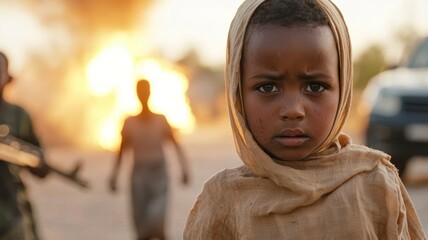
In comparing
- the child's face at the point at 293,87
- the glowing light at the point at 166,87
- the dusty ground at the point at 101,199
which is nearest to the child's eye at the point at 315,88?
the child's face at the point at 293,87

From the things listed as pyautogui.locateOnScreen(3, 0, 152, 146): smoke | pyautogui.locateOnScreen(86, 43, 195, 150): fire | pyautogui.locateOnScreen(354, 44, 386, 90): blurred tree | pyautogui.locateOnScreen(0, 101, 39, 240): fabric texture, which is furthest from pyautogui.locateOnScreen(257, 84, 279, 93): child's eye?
pyautogui.locateOnScreen(354, 44, 386, 90): blurred tree

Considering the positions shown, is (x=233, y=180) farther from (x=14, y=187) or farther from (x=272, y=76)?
(x=14, y=187)

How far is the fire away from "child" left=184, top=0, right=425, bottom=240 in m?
17.8

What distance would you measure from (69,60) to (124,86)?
12.0 ft

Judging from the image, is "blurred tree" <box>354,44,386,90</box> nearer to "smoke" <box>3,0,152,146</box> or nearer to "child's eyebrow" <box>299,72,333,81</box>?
"smoke" <box>3,0,152,146</box>

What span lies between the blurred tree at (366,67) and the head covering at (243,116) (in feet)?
107

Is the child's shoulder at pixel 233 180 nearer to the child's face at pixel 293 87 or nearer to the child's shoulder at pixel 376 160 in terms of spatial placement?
the child's face at pixel 293 87

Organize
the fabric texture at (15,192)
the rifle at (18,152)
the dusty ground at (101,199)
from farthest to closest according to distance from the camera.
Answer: the dusty ground at (101,199), the fabric texture at (15,192), the rifle at (18,152)

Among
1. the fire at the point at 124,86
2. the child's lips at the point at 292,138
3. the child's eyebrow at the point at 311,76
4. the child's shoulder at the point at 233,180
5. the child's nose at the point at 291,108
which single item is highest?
the child's eyebrow at the point at 311,76

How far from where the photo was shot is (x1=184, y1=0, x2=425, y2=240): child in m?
2.71

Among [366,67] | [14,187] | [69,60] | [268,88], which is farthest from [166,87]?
[268,88]

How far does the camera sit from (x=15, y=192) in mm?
6312

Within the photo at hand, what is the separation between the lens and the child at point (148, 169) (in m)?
9.15

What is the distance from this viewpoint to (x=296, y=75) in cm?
271
